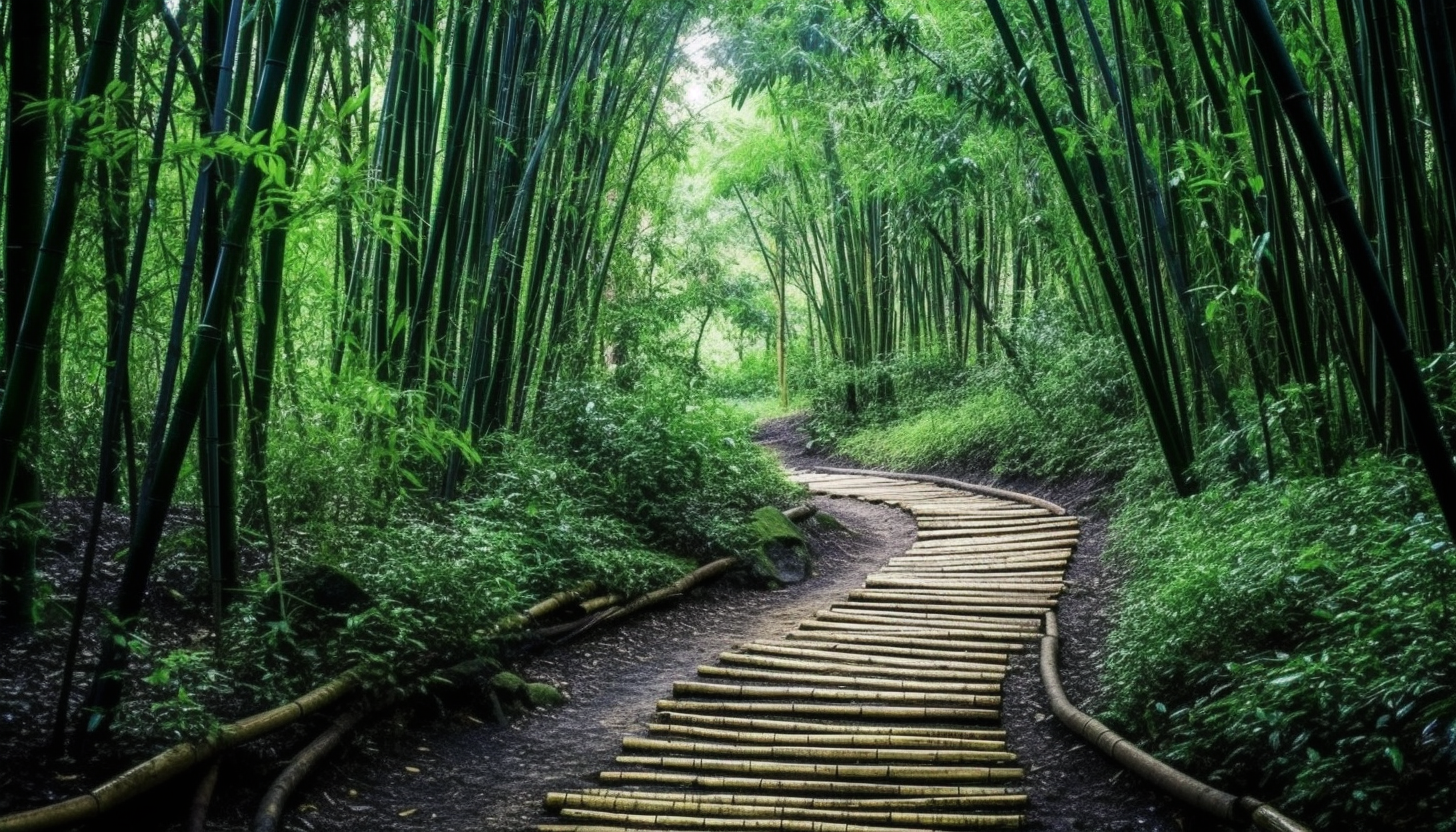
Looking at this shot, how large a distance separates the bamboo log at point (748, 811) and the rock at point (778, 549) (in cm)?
255

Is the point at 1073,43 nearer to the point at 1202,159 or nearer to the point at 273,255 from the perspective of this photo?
the point at 1202,159

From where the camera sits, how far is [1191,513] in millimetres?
3869

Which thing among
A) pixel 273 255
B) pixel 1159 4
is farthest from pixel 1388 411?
pixel 273 255

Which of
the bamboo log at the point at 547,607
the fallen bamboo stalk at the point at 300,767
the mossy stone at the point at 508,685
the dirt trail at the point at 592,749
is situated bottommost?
the dirt trail at the point at 592,749

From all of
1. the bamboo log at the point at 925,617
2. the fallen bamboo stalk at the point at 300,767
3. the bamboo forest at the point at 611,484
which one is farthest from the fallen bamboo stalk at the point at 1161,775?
the fallen bamboo stalk at the point at 300,767

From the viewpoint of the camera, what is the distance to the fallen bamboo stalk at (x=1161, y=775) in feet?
5.99

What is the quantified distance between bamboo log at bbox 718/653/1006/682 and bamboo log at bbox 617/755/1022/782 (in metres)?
0.66

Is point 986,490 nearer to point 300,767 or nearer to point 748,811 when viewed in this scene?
point 748,811

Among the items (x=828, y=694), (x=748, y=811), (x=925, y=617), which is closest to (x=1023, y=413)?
(x=925, y=617)

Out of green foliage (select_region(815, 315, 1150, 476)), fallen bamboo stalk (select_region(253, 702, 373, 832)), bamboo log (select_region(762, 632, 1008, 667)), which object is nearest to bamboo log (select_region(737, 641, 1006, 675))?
bamboo log (select_region(762, 632, 1008, 667))

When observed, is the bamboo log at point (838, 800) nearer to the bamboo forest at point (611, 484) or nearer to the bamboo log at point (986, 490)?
the bamboo forest at point (611, 484)

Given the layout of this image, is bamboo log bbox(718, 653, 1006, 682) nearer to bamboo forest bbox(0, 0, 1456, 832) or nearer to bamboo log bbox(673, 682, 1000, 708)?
bamboo forest bbox(0, 0, 1456, 832)

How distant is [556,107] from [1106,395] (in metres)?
3.71

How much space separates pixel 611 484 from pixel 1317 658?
10.1ft
